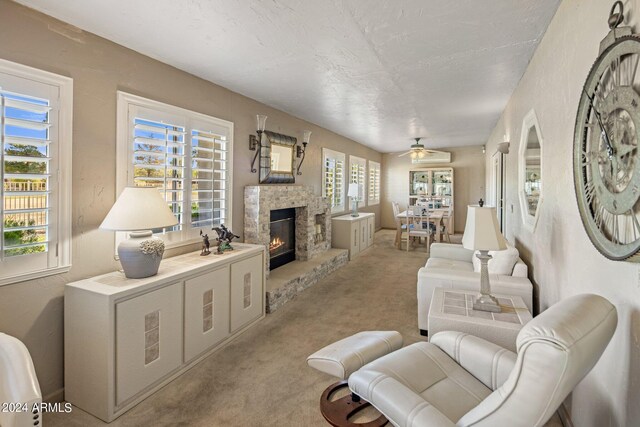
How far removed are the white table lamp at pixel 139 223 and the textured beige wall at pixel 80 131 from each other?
27 cm

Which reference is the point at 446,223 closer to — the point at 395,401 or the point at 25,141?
the point at 395,401

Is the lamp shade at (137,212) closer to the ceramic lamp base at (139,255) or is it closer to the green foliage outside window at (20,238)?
the ceramic lamp base at (139,255)

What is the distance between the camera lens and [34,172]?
77.9 inches

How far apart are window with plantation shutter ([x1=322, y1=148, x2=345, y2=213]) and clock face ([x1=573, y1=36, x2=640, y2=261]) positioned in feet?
14.7

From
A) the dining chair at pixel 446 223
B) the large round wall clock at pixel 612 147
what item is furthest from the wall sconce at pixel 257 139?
the dining chair at pixel 446 223

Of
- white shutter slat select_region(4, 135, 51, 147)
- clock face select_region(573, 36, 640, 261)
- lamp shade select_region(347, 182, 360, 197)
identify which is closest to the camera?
clock face select_region(573, 36, 640, 261)

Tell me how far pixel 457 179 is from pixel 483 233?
25.5 feet

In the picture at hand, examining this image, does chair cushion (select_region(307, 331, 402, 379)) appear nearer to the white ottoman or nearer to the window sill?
the white ottoman

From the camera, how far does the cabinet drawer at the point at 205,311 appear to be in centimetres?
247

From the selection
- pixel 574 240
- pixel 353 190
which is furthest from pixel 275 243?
pixel 574 240

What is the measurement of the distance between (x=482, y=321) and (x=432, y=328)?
0.32 m

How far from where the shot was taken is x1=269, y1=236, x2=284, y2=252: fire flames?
4.34 meters

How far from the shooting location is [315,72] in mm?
3094

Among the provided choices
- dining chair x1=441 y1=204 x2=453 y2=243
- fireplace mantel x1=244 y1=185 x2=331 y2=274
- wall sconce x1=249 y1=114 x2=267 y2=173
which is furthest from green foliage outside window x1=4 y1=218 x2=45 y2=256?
dining chair x1=441 y1=204 x2=453 y2=243
